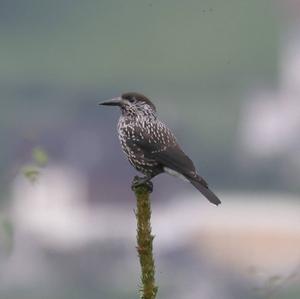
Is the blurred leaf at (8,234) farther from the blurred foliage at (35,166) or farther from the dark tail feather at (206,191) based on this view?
the dark tail feather at (206,191)

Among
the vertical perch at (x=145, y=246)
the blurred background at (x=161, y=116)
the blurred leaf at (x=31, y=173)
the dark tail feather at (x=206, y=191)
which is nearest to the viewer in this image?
the vertical perch at (x=145, y=246)

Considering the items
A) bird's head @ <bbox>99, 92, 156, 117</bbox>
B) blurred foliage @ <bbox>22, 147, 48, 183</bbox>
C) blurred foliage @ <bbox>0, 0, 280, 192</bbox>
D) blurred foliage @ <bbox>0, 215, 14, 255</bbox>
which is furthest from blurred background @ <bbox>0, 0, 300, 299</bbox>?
blurred foliage @ <bbox>0, 215, 14, 255</bbox>

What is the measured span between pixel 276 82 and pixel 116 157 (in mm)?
20532

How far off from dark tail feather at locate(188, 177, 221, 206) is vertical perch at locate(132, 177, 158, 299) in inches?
54.6

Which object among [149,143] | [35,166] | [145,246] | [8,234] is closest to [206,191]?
[149,143]

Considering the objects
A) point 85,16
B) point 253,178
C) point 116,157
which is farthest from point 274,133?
point 85,16

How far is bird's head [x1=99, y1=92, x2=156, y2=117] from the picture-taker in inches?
376

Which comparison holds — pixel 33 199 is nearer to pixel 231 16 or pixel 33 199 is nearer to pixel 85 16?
pixel 231 16

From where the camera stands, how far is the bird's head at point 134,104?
9.54 metres

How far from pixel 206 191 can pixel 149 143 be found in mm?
701

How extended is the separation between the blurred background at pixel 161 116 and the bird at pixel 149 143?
1419cm

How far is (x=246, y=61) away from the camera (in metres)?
63.7

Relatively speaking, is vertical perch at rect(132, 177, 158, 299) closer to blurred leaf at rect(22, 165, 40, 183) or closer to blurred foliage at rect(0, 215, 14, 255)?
blurred foliage at rect(0, 215, 14, 255)

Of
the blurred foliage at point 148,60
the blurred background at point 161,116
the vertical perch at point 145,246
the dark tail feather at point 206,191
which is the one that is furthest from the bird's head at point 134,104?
the blurred foliage at point 148,60
